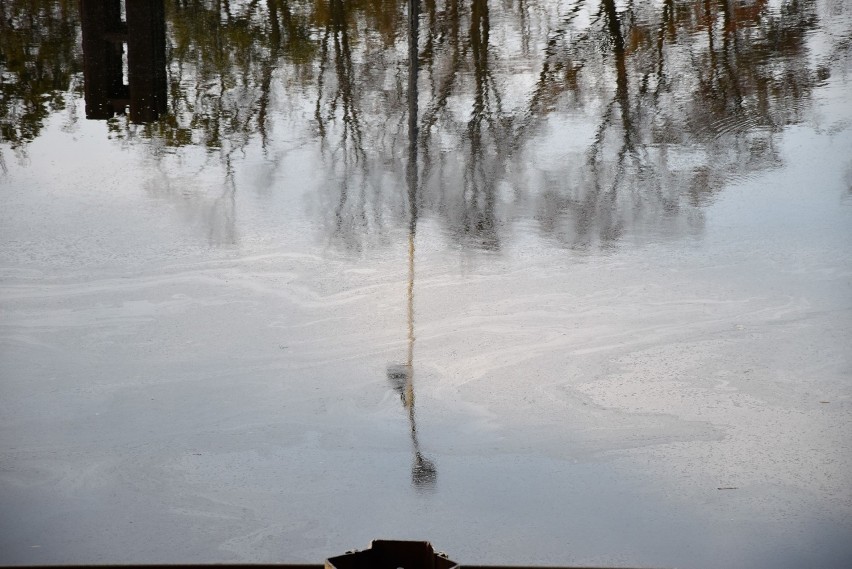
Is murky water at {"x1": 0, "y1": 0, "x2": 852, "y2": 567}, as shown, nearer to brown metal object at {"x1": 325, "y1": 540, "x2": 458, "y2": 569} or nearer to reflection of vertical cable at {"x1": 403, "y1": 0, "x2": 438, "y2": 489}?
reflection of vertical cable at {"x1": 403, "y1": 0, "x2": 438, "y2": 489}

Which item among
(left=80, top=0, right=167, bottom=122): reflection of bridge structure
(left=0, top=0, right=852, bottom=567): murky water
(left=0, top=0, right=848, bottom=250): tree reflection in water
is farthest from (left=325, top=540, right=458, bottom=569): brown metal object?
(left=80, top=0, right=167, bottom=122): reflection of bridge structure

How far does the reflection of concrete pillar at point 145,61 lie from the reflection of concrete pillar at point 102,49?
3.6 inches

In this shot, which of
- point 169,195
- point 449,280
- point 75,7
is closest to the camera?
point 449,280

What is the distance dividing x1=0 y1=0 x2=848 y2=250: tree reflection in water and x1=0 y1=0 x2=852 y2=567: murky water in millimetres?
25

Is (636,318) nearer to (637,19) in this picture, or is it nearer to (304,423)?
(304,423)

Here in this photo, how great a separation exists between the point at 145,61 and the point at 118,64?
0.25 meters

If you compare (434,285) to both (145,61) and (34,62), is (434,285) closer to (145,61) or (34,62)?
(145,61)

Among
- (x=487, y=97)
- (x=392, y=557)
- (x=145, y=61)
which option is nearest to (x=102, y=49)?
(x=145, y=61)

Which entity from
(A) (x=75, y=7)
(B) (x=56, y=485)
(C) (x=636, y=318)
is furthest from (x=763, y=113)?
(A) (x=75, y=7)

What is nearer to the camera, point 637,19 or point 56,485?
point 56,485

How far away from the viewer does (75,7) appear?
8.38m

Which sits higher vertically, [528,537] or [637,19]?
[637,19]

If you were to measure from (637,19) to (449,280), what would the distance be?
146 inches

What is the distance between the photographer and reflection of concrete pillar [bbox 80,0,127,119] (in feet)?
22.6
